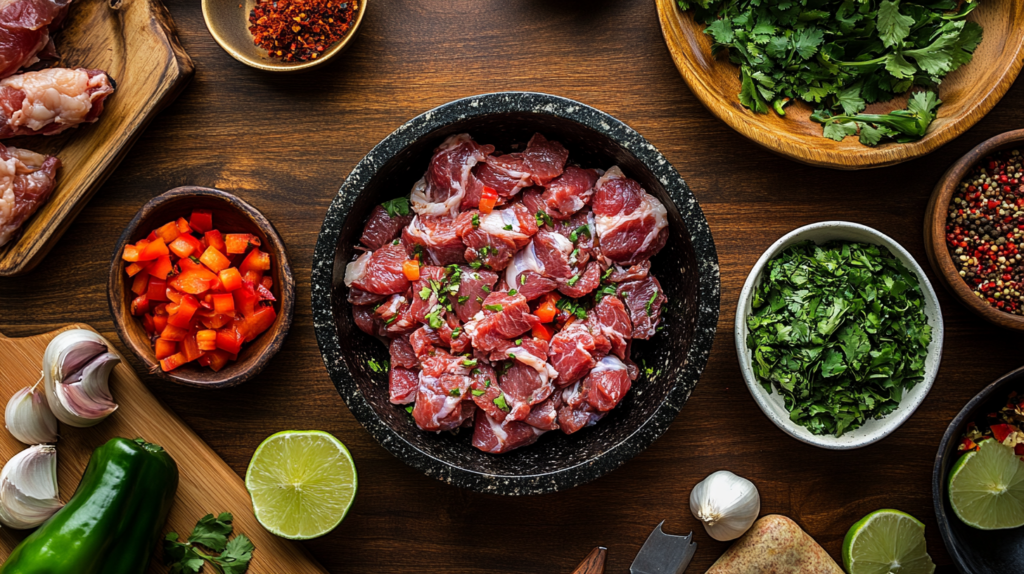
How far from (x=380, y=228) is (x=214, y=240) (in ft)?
2.39

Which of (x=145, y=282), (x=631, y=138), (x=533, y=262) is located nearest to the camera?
(x=631, y=138)

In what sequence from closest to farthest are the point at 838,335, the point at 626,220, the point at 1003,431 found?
the point at 626,220, the point at 838,335, the point at 1003,431

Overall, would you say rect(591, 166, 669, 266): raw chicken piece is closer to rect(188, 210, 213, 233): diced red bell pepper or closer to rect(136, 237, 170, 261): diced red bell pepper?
rect(188, 210, 213, 233): diced red bell pepper

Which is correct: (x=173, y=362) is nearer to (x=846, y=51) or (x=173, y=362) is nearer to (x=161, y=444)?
(x=161, y=444)

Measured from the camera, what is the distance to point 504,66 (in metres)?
2.60

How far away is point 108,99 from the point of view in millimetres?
2600

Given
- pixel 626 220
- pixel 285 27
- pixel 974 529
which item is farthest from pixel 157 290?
pixel 974 529

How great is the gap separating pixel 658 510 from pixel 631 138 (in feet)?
5.21

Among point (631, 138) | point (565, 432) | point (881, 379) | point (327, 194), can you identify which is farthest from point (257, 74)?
point (881, 379)

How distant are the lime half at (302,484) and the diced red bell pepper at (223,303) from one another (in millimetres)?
542

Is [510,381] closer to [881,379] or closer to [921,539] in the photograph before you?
[881,379]

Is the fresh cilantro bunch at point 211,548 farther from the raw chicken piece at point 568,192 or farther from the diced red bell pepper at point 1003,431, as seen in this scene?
the diced red bell pepper at point 1003,431

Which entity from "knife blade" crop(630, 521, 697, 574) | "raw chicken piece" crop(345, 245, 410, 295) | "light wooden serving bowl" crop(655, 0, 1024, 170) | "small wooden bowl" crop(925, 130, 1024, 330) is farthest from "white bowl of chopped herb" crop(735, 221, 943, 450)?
"raw chicken piece" crop(345, 245, 410, 295)

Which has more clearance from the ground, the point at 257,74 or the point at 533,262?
the point at 257,74
